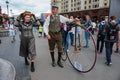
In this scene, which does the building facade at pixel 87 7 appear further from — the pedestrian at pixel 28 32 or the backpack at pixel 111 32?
the pedestrian at pixel 28 32

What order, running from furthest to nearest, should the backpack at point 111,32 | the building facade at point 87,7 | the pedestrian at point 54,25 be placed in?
1. the building facade at point 87,7
2. the backpack at point 111,32
3. the pedestrian at point 54,25

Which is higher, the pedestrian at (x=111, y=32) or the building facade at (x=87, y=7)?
the building facade at (x=87, y=7)

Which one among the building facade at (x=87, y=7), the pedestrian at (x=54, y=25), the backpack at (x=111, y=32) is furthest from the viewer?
the building facade at (x=87, y=7)

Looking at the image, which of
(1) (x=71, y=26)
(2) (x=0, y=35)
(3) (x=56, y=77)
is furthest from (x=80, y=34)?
(2) (x=0, y=35)

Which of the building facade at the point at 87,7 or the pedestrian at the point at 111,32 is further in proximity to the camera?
the building facade at the point at 87,7

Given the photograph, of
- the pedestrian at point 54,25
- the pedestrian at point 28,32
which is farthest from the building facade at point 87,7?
the pedestrian at point 28,32

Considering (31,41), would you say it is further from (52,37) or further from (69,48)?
(69,48)

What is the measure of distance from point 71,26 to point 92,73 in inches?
57.8

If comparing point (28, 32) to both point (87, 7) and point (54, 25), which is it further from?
point (87, 7)

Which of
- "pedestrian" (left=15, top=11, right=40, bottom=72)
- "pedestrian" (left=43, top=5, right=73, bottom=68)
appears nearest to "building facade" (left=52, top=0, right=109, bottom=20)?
"pedestrian" (left=43, top=5, right=73, bottom=68)

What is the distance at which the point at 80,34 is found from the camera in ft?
16.4

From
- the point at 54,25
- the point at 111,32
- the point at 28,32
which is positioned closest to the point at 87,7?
the point at 111,32

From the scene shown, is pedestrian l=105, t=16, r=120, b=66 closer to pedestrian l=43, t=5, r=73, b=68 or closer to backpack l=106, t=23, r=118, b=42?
backpack l=106, t=23, r=118, b=42

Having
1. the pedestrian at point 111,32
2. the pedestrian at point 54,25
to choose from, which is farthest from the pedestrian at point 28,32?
the pedestrian at point 111,32
